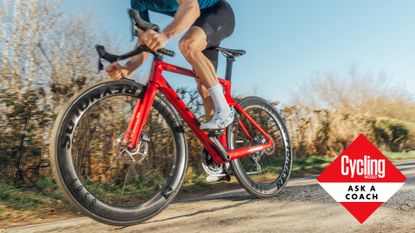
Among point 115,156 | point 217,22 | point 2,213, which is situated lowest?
point 2,213

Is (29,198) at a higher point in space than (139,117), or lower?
lower

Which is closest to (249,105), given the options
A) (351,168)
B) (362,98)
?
(351,168)

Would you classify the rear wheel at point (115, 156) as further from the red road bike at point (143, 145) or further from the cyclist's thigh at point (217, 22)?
the cyclist's thigh at point (217, 22)

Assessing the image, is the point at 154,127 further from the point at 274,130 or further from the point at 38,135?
the point at 38,135

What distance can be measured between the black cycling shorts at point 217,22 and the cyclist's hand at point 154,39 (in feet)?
1.56

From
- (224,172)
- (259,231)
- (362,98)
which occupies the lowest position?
(259,231)

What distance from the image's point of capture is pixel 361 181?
3.94m

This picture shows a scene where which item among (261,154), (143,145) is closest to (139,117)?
(143,145)


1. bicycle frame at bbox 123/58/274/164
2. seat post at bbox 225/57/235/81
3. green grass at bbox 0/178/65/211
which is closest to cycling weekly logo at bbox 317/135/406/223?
bicycle frame at bbox 123/58/274/164

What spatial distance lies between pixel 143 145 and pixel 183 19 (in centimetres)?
99

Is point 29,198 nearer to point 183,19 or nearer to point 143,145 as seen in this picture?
point 143,145

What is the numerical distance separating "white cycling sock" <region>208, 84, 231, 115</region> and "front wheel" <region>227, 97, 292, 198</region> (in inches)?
22.8

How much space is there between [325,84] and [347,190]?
55.0ft

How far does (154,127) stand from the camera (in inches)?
148
